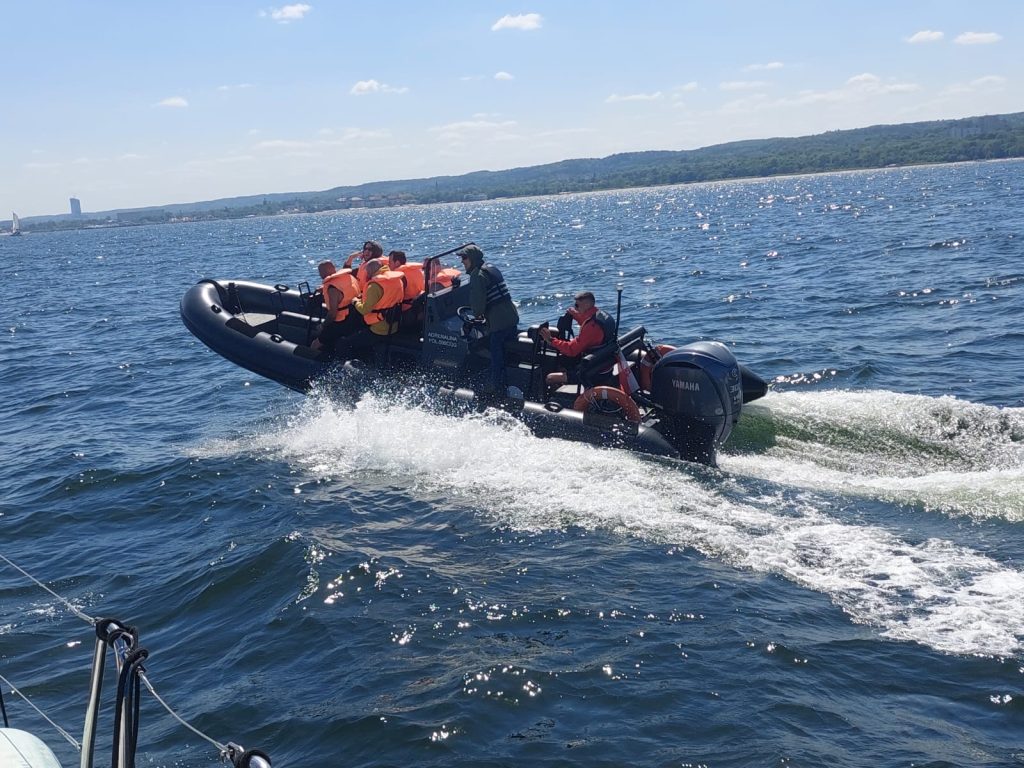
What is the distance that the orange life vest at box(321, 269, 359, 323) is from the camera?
9664 mm

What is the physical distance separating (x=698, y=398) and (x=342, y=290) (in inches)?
164

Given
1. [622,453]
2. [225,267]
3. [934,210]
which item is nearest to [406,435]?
[622,453]

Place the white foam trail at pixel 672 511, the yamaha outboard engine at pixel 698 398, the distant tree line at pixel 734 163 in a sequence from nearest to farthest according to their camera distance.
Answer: the white foam trail at pixel 672 511 < the yamaha outboard engine at pixel 698 398 < the distant tree line at pixel 734 163

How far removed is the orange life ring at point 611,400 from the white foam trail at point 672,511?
14.9 inches

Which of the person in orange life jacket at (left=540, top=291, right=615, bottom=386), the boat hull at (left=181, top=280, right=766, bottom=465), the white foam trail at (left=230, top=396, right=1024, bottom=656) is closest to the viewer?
the white foam trail at (left=230, top=396, right=1024, bottom=656)

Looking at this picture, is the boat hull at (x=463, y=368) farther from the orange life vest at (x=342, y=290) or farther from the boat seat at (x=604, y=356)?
the orange life vest at (x=342, y=290)

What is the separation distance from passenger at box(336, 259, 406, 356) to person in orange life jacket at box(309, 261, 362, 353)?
0.29 ft

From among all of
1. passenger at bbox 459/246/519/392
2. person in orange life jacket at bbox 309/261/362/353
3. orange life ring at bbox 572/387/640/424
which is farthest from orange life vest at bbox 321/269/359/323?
orange life ring at bbox 572/387/640/424

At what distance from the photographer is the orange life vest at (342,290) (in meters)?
9.66

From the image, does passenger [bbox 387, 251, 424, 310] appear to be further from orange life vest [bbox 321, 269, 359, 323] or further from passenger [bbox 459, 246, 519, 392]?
passenger [bbox 459, 246, 519, 392]

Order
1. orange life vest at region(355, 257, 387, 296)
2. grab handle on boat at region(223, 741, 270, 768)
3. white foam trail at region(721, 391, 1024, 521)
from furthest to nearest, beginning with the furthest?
orange life vest at region(355, 257, 387, 296), white foam trail at region(721, 391, 1024, 521), grab handle on boat at region(223, 741, 270, 768)

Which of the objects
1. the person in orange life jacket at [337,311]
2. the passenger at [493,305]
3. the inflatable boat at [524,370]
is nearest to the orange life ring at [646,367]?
the inflatable boat at [524,370]

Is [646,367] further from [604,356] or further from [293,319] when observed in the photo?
[293,319]

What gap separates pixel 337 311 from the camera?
9719 mm
